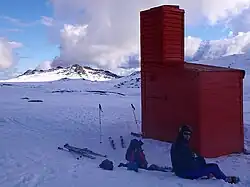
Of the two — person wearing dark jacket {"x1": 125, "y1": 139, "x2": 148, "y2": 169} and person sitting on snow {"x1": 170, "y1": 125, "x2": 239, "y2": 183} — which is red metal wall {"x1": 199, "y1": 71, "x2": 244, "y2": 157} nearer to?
person wearing dark jacket {"x1": 125, "y1": 139, "x2": 148, "y2": 169}

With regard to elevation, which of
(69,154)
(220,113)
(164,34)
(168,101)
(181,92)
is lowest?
(69,154)

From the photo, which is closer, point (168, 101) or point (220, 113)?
point (220, 113)

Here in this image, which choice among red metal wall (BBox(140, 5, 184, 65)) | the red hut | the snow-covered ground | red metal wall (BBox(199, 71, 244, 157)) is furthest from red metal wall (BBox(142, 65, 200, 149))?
the snow-covered ground

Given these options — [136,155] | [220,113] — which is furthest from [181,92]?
[136,155]

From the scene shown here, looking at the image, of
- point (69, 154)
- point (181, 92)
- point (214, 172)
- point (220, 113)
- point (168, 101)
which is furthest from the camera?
point (168, 101)

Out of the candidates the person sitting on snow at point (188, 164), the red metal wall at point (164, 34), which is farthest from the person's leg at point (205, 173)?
A: the red metal wall at point (164, 34)

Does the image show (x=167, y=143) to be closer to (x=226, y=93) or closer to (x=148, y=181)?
(x=226, y=93)

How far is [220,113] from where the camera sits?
37.8 feet

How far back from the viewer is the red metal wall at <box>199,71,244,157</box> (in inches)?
440

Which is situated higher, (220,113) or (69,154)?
(220,113)

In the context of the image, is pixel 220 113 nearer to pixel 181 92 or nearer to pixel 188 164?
pixel 181 92

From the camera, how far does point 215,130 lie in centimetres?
1140

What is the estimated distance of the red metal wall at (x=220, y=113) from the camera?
440 inches

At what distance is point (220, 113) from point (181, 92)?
1.26m
